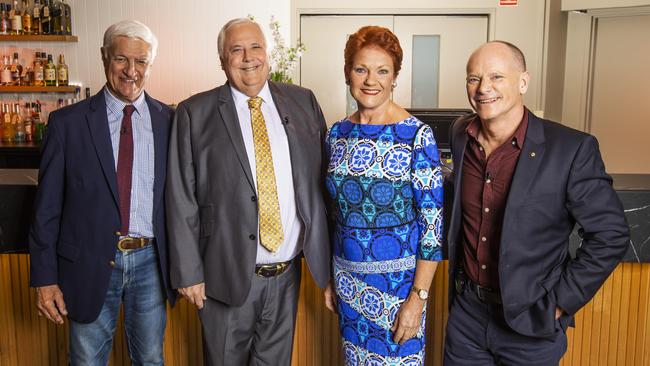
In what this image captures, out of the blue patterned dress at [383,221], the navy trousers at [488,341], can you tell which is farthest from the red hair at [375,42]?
the navy trousers at [488,341]

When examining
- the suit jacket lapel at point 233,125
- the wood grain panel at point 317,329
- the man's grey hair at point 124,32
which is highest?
the man's grey hair at point 124,32

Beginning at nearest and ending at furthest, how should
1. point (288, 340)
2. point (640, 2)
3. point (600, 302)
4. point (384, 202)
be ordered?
1. point (384, 202)
2. point (288, 340)
3. point (600, 302)
4. point (640, 2)

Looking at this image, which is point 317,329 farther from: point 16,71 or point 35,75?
point 16,71

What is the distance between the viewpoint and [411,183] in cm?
174

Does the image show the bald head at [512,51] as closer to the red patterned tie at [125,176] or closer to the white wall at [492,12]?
the red patterned tie at [125,176]

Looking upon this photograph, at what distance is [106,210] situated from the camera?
1.87m

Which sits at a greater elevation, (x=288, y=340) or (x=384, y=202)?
(x=384, y=202)

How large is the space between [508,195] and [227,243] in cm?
87

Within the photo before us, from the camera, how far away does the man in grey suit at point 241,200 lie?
1.86 m

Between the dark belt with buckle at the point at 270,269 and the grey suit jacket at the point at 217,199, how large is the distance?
50 mm

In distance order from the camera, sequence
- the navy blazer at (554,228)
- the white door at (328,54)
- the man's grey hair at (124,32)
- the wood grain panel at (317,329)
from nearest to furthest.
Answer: the navy blazer at (554,228) → the man's grey hair at (124,32) → the wood grain panel at (317,329) → the white door at (328,54)

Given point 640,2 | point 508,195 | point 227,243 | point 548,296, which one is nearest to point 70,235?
point 227,243

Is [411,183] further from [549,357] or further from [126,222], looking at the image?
[126,222]

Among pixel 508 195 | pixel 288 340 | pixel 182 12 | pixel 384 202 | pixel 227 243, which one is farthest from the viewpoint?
pixel 182 12
